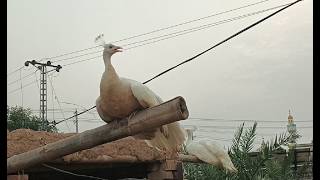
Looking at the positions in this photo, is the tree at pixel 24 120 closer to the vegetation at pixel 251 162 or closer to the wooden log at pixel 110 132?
the vegetation at pixel 251 162

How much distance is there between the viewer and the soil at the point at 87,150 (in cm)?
476

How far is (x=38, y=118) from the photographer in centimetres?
2570

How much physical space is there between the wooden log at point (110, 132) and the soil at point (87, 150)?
1.31 feet

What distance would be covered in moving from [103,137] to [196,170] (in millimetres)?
5100

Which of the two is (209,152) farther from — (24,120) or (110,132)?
(24,120)

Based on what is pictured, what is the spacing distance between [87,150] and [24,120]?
20.4 metres

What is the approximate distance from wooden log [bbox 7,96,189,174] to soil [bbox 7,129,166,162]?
15.7 inches

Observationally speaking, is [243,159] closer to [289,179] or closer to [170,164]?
[289,179]

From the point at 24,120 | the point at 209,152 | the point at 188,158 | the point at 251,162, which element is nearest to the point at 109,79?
the point at 188,158

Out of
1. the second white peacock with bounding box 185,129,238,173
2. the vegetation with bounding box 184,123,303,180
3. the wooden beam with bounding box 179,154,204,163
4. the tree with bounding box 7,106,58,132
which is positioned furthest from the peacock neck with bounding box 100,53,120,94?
the tree with bounding box 7,106,58,132

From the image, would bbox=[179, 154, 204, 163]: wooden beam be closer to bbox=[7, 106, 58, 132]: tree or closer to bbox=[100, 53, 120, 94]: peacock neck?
bbox=[100, 53, 120, 94]: peacock neck

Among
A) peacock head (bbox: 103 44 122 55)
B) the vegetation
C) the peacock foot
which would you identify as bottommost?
the vegetation

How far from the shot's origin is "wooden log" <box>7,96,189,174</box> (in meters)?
2.82
